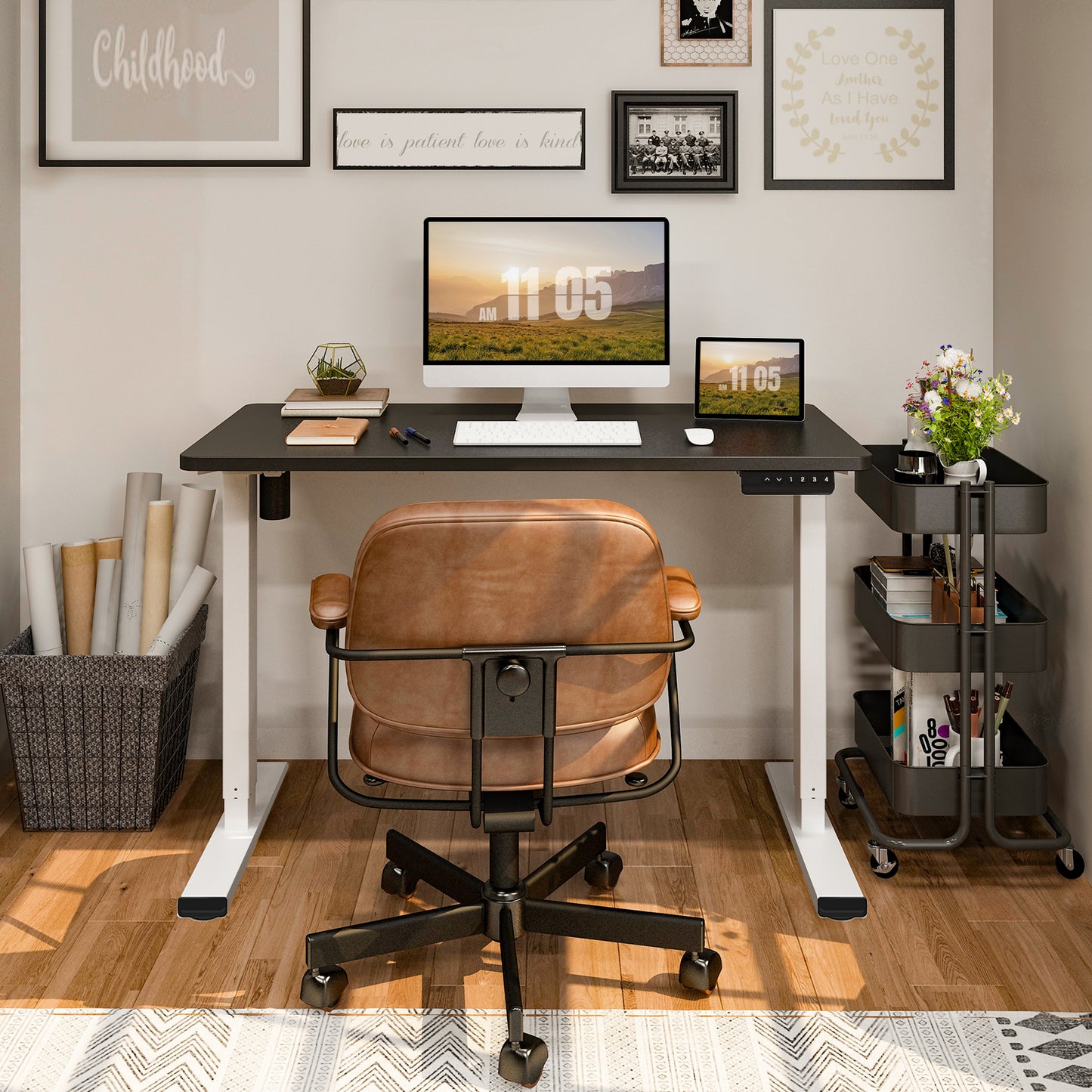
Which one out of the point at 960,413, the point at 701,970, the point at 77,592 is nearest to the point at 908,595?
the point at 960,413

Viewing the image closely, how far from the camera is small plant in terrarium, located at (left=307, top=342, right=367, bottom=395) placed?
270 centimetres

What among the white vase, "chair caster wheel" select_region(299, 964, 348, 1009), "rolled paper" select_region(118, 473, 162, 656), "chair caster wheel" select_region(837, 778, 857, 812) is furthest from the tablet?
"chair caster wheel" select_region(299, 964, 348, 1009)

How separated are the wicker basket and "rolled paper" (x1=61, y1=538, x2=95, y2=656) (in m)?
0.12

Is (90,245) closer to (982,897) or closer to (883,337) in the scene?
(883,337)

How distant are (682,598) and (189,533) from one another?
1.42m

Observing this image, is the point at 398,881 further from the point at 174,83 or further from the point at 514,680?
the point at 174,83

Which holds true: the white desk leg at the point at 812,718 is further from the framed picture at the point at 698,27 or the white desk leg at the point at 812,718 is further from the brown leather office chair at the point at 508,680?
the framed picture at the point at 698,27

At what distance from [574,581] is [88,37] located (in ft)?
6.59

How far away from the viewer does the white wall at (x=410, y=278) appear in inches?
111

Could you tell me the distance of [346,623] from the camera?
5.98 ft

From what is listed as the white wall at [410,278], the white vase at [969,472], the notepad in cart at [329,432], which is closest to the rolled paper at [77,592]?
the white wall at [410,278]

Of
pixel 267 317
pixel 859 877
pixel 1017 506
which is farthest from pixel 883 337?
pixel 267 317

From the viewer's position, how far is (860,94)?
2836 mm

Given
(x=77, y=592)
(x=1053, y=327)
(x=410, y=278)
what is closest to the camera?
(x=1053, y=327)
